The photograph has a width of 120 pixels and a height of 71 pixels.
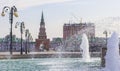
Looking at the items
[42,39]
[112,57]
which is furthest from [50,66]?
[42,39]

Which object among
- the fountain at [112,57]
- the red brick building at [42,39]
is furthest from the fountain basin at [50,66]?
the red brick building at [42,39]

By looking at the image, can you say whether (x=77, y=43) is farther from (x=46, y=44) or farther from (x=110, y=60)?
(x=110, y=60)

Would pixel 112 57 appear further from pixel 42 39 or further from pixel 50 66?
pixel 42 39

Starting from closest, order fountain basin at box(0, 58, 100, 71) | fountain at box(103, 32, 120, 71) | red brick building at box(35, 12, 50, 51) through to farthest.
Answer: fountain at box(103, 32, 120, 71) < fountain basin at box(0, 58, 100, 71) < red brick building at box(35, 12, 50, 51)

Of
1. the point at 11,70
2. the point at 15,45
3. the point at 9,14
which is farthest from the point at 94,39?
the point at 11,70

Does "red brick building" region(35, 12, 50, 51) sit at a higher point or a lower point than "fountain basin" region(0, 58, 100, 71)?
higher

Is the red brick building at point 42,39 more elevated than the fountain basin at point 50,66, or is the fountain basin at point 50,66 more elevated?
the red brick building at point 42,39

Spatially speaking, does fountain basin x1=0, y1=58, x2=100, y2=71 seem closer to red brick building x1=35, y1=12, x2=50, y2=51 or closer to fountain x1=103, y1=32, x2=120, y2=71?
fountain x1=103, y1=32, x2=120, y2=71

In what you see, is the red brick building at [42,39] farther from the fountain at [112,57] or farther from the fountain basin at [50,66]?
the fountain at [112,57]

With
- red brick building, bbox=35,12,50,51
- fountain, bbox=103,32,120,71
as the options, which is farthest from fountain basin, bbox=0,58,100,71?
red brick building, bbox=35,12,50,51

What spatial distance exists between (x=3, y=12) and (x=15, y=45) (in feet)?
407

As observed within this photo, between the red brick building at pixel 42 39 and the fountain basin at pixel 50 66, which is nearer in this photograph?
the fountain basin at pixel 50 66

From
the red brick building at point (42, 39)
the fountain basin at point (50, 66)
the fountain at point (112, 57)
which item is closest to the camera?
the fountain at point (112, 57)

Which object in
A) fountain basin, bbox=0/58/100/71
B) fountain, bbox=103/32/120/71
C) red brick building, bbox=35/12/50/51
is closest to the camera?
fountain, bbox=103/32/120/71
